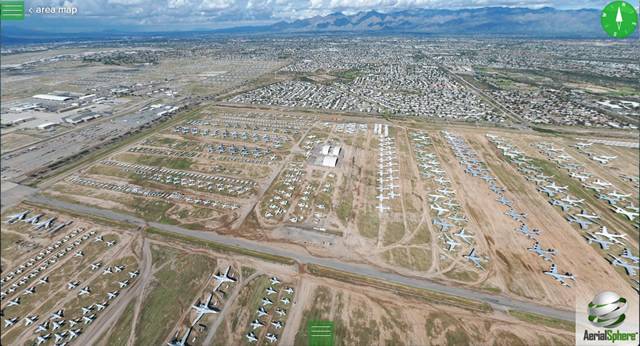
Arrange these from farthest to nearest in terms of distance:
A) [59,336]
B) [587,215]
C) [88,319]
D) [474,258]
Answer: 1. [587,215]
2. [474,258]
3. [88,319]
4. [59,336]

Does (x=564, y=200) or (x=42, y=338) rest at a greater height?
(x=564, y=200)

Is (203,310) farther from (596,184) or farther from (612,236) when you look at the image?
(596,184)

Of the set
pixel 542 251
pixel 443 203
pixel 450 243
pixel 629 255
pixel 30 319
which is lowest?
pixel 30 319

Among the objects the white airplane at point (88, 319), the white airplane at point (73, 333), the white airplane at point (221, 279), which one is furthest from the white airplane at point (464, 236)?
the white airplane at point (73, 333)

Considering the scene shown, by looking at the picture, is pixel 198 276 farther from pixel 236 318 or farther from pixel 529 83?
pixel 529 83

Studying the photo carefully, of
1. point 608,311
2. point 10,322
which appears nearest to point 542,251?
point 608,311

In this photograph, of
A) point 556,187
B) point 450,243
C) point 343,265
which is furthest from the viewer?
point 556,187

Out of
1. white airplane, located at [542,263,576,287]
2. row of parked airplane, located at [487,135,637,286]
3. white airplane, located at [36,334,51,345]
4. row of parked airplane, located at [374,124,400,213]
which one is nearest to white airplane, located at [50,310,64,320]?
white airplane, located at [36,334,51,345]

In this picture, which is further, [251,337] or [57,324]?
[57,324]
